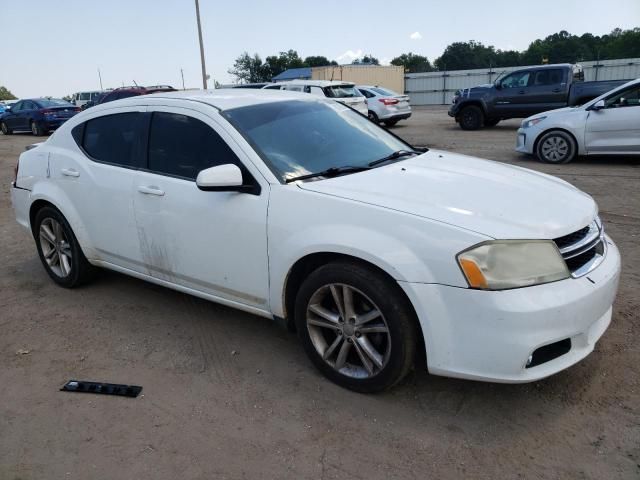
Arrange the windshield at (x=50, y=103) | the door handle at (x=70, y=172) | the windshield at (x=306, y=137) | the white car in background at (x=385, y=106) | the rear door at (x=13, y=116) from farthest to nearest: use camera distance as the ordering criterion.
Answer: the rear door at (x=13, y=116), the windshield at (x=50, y=103), the white car in background at (x=385, y=106), the door handle at (x=70, y=172), the windshield at (x=306, y=137)

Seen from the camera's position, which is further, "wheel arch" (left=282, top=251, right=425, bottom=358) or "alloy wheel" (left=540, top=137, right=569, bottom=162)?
"alloy wheel" (left=540, top=137, right=569, bottom=162)

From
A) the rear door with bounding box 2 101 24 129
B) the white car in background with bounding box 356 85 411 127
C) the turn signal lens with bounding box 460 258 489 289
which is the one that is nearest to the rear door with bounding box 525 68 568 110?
the white car in background with bounding box 356 85 411 127

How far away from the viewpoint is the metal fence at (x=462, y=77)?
2986 cm

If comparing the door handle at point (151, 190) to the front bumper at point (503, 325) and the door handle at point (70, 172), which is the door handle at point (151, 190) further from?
the front bumper at point (503, 325)

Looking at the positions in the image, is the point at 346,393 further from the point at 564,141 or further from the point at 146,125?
the point at 564,141

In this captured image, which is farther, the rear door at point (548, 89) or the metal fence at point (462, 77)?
the metal fence at point (462, 77)

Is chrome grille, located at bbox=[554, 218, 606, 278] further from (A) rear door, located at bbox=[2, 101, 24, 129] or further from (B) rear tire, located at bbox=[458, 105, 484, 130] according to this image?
(A) rear door, located at bbox=[2, 101, 24, 129]

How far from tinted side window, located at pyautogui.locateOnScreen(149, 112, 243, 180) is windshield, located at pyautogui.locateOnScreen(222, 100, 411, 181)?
6.8 inches

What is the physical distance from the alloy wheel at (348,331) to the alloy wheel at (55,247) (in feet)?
8.68

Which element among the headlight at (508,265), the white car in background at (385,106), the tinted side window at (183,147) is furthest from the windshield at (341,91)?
the headlight at (508,265)

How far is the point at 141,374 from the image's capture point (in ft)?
10.9

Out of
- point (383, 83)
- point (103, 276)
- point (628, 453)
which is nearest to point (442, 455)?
point (628, 453)

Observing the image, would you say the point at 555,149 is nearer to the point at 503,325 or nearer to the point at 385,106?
the point at 503,325

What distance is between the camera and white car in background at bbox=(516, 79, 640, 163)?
356 inches
